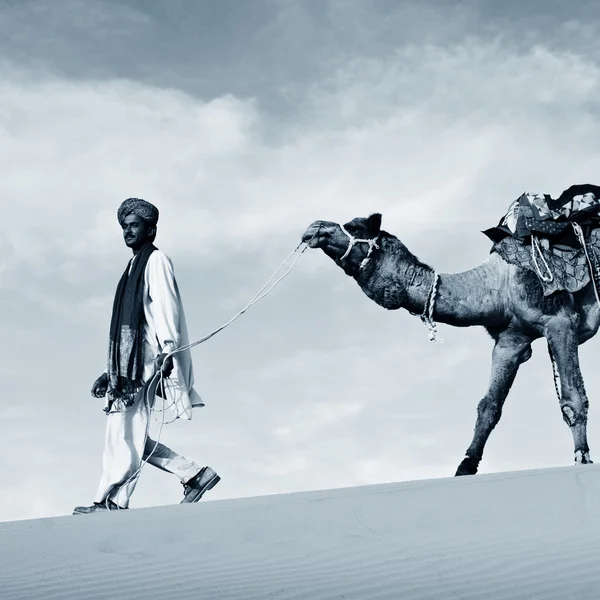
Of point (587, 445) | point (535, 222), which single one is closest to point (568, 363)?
point (587, 445)

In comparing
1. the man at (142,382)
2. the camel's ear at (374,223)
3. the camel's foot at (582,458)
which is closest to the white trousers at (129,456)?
the man at (142,382)

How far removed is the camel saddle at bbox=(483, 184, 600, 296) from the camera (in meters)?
8.97

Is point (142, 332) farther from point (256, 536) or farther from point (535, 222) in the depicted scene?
point (535, 222)

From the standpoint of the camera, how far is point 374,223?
875cm

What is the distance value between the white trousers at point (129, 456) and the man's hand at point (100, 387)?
244 mm

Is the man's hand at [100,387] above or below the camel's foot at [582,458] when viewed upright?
above

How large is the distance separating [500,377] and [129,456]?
3256mm

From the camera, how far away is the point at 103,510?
791 centimetres

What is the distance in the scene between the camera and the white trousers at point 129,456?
802 centimetres

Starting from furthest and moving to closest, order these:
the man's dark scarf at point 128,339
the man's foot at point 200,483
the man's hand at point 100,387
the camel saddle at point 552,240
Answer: the camel saddle at point 552,240, the man's hand at point 100,387, the man's dark scarf at point 128,339, the man's foot at point 200,483

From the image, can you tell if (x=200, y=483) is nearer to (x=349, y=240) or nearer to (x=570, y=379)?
(x=349, y=240)

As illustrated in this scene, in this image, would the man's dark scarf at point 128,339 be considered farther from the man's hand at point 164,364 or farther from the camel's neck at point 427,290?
the camel's neck at point 427,290

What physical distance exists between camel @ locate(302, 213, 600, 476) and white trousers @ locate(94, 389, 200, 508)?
2.01m

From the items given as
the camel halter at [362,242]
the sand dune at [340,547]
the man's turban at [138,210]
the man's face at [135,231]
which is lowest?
the sand dune at [340,547]
